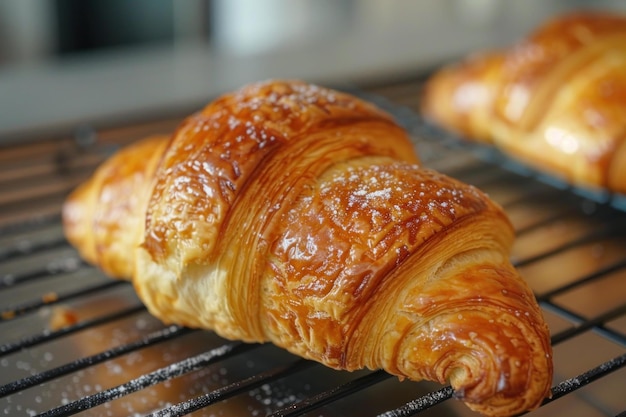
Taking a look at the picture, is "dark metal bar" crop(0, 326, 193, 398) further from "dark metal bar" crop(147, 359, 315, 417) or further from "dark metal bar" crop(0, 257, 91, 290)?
"dark metal bar" crop(0, 257, 91, 290)

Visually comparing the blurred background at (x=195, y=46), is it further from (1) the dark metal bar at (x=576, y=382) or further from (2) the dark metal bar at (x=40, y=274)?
(1) the dark metal bar at (x=576, y=382)

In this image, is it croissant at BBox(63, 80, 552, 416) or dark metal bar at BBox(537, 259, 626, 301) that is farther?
dark metal bar at BBox(537, 259, 626, 301)

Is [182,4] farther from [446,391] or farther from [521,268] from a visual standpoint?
[446,391]

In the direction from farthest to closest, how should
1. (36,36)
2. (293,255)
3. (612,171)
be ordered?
(36,36) → (612,171) → (293,255)

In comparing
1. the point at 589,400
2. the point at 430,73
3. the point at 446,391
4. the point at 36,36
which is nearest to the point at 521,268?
the point at 589,400

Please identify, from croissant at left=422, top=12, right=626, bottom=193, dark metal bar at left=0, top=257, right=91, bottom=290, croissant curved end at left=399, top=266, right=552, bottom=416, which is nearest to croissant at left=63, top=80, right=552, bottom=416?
croissant curved end at left=399, top=266, right=552, bottom=416

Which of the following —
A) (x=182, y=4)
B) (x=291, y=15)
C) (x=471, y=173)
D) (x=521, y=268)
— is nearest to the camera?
(x=521, y=268)

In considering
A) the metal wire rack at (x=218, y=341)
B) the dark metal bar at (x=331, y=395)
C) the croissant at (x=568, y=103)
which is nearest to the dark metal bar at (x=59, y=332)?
the metal wire rack at (x=218, y=341)
